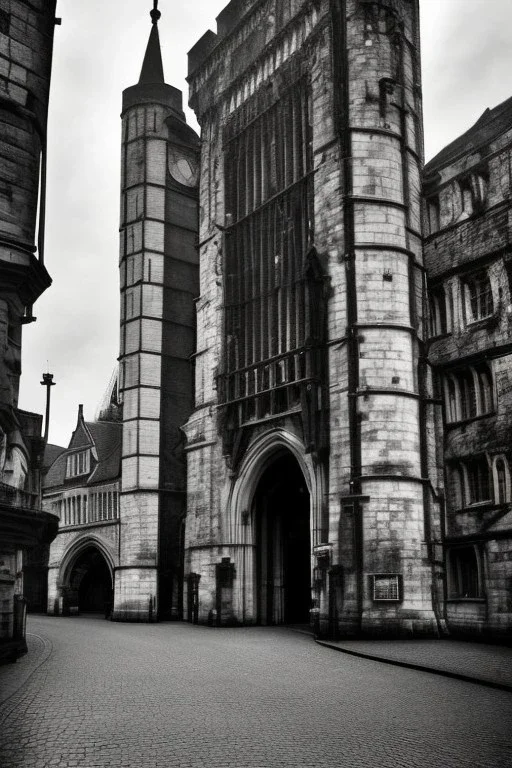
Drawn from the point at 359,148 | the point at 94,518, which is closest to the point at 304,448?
the point at 359,148

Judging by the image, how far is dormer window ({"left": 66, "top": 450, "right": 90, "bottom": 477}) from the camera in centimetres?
4822

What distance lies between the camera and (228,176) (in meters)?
35.5

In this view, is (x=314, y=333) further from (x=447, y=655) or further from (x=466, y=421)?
(x=447, y=655)

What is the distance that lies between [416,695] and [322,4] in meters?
25.3

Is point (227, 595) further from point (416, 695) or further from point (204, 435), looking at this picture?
point (416, 695)

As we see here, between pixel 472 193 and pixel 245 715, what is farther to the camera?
pixel 472 193

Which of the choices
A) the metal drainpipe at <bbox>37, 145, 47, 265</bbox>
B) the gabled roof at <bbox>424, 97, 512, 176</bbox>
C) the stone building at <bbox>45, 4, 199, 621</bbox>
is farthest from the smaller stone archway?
the metal drainpipe at <bbox>37, 145, 47, 265</bbox>

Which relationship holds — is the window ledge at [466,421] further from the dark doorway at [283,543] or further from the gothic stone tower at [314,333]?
the dark doorway at [283,543]

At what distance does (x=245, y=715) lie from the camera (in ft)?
34.5

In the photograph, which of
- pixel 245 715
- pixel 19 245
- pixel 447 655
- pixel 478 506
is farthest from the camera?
pixel 478 506

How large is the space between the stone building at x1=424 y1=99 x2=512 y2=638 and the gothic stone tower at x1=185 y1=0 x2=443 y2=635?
2.27 ft

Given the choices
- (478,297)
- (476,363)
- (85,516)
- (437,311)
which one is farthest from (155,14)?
(476,363)

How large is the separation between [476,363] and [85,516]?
86.7 feet

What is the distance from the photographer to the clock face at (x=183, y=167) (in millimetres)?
43094
